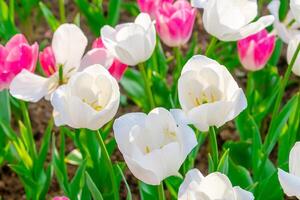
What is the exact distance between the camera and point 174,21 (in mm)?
1688

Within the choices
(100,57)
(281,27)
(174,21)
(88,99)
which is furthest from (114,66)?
(281,27)

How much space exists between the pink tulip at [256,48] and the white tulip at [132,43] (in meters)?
0.33

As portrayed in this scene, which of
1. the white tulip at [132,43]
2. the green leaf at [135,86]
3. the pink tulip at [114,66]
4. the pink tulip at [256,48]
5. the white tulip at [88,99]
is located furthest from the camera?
the green leaf at [135,86]

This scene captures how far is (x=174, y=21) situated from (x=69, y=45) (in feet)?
0.89

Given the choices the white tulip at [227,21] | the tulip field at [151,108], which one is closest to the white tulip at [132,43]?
the tulip field at [151,108]

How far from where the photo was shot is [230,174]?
1657mm

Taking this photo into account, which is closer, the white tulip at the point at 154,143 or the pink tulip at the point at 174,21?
the white tulip at the point at 154,143

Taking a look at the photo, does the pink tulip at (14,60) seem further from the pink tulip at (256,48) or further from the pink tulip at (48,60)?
the pink tulip at (256,48)

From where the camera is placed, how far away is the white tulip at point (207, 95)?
49.4 inches

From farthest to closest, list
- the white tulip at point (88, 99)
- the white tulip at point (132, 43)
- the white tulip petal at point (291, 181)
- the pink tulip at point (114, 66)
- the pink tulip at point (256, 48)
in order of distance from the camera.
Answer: the pink tulip at point (256, 48)
the pink tulip at point (114, 66)
the white tulip at point (132, 43)
the white tulip at point (88, 99)
the white tulip petal at point (291, 181)

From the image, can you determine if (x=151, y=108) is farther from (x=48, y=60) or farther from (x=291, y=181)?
(x=291, y=181)

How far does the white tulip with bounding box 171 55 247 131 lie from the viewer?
1.25 m

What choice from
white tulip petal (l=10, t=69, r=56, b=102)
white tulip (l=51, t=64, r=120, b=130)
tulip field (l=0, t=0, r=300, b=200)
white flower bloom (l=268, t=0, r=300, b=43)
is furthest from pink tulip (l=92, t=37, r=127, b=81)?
white flower bloom (l=268, t=0, r=300, b=43)

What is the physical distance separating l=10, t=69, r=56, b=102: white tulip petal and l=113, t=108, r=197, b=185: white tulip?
0.31 meters
